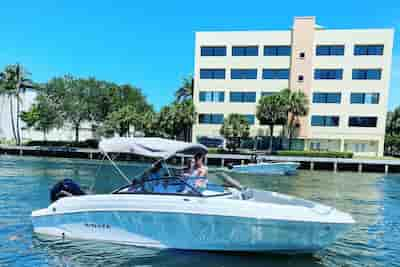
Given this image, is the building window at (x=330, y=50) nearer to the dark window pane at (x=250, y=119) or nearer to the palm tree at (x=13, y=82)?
the dark window pane at (x=250, y=119)

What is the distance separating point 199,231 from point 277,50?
40804 millimetres

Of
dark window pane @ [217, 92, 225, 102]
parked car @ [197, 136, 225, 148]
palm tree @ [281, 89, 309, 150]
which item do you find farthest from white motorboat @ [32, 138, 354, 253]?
dark window pane @ [217, 92, 225, 102]

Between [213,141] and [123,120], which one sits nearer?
[213,141]

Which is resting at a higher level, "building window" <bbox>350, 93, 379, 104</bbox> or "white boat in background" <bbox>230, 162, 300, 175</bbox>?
"building window" <bbox>350, 93, 379, 104</bbox>

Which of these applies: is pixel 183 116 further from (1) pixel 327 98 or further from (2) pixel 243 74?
(1) pixel 327 98

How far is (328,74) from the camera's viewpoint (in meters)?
42.2

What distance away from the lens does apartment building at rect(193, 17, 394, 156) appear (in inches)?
1609

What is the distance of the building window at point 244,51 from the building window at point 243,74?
2.07 m

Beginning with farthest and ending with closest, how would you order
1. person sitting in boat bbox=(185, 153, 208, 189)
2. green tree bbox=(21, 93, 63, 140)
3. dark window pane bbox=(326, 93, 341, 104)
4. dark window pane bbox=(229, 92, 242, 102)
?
green tree bbox=(21, 93, 63, 140) < dark window pane bbox=(229, 92, 242, 102) < dark window pane bbox=(326, 93, 341, 104) < person sitting in boat bbox=(185, 153, 208, 189)

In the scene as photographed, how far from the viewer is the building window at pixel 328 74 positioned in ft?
137

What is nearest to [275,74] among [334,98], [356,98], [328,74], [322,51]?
[322,51]

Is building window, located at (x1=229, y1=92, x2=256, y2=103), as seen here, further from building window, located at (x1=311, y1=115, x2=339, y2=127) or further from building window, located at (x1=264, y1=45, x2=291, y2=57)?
building window, located at (x1=311, y1=115, x2=339, y2=127)

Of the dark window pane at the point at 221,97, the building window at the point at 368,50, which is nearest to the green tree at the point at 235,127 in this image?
the dark window pane at the point at 221,97

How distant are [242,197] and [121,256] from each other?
8.97ft
